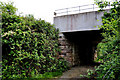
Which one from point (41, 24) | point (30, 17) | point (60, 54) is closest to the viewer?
point (30, 17)

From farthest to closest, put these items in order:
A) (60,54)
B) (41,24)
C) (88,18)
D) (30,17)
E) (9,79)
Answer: (60,54) → (88,18) → (41,24) → (30,17) → (9,79)

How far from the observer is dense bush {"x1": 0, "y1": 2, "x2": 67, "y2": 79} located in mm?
3932

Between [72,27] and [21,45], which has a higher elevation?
[72,27]

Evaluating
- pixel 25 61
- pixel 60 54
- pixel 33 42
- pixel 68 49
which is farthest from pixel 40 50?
pixel 68 49

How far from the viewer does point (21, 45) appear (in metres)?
4.28

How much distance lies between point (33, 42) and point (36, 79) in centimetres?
158

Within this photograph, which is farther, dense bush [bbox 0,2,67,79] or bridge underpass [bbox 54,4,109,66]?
bridge underpass [bbox 54,4,109,66]

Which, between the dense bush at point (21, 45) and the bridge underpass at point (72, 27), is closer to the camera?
the dense bush at point (21, 45)

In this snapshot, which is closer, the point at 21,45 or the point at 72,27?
the point at 21,45

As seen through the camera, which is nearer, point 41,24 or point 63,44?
point 41,24

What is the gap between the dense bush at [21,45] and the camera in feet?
12.9

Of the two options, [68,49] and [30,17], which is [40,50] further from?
[68,49]

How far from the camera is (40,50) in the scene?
5.21 meters

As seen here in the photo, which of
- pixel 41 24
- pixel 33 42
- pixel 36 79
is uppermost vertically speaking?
pixel 41 24
